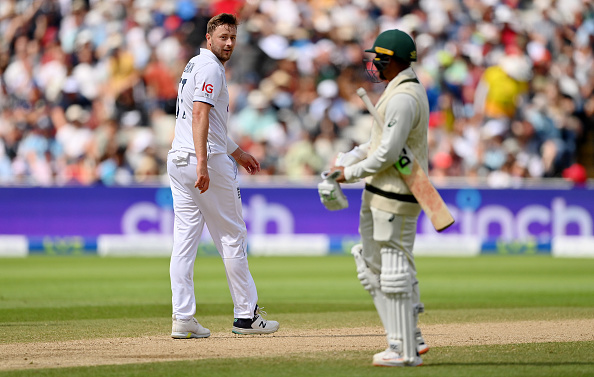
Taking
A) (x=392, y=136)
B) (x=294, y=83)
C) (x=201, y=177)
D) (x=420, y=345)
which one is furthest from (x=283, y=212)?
(x=392, y=136)

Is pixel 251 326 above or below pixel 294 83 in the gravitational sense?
below

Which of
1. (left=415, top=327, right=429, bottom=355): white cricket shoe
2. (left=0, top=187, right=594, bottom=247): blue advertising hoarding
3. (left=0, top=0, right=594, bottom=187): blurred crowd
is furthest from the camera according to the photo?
(left=0, top=0, right=594, bottom=187): blurred crowd

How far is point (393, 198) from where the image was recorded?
577 cm

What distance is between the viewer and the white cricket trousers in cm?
727

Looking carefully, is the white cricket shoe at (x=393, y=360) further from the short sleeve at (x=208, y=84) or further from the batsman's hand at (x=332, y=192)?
the short sleeve at (x=208, y=84)

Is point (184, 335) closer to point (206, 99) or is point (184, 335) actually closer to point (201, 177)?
point (201, 177)

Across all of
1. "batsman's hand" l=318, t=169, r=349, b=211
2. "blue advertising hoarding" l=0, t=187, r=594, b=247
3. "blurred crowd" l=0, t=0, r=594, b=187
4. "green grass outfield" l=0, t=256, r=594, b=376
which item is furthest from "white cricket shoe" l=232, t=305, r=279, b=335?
"blurred crowd" l=0, t=0, r=594, b=187

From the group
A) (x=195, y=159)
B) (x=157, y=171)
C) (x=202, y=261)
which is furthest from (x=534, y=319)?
(x=157, y=171)

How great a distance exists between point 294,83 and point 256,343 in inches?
478

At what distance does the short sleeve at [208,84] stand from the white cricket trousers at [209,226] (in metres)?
0.44

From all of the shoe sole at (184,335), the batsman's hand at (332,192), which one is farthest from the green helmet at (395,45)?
the shoe sole at (184,335)

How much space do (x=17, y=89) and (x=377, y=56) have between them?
14.6 metres

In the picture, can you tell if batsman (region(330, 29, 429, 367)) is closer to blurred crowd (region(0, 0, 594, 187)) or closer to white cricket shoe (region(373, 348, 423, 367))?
white cricket shoe (region(373, 348, 423, 367))

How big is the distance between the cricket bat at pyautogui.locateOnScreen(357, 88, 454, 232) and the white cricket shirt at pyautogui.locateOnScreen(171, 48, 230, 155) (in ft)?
5.60
